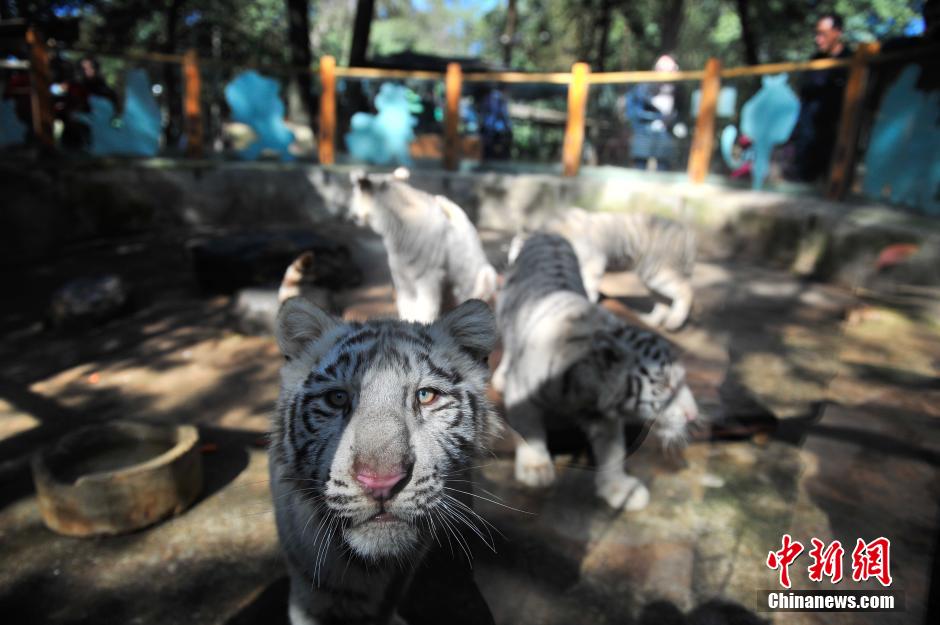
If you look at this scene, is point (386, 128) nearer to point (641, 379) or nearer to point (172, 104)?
point (172, 104)

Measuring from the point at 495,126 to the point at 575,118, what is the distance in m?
1.72

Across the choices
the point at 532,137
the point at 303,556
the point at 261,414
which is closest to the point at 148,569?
the point at 303,556

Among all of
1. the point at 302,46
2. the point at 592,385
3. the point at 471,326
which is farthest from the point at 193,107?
the point at 471,326

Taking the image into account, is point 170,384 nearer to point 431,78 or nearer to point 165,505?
point 165,505

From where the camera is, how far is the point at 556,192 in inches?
371

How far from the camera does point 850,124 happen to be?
277 inches

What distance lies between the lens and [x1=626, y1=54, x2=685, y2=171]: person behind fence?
9305 mm

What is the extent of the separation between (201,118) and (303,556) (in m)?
8.92

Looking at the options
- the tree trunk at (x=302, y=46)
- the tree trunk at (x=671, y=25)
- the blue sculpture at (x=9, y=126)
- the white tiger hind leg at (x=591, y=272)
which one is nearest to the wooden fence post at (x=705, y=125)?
the white tiger hind leg at (x=591, y=272)

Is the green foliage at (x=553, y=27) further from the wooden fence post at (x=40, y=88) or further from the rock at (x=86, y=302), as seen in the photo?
the rock at (x=86, y=302)

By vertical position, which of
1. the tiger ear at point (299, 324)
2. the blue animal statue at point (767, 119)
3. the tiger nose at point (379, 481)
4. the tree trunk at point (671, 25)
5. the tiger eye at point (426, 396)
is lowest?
the tiger nose at point (379, 481)

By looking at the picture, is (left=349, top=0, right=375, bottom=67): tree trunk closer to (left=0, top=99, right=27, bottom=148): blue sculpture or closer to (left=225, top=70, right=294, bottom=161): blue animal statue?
(left=225, top=70, right=294, bottom=161): blue animal statue

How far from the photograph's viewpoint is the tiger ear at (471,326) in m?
1.98

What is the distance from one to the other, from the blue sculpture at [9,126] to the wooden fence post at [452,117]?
5.76 m
